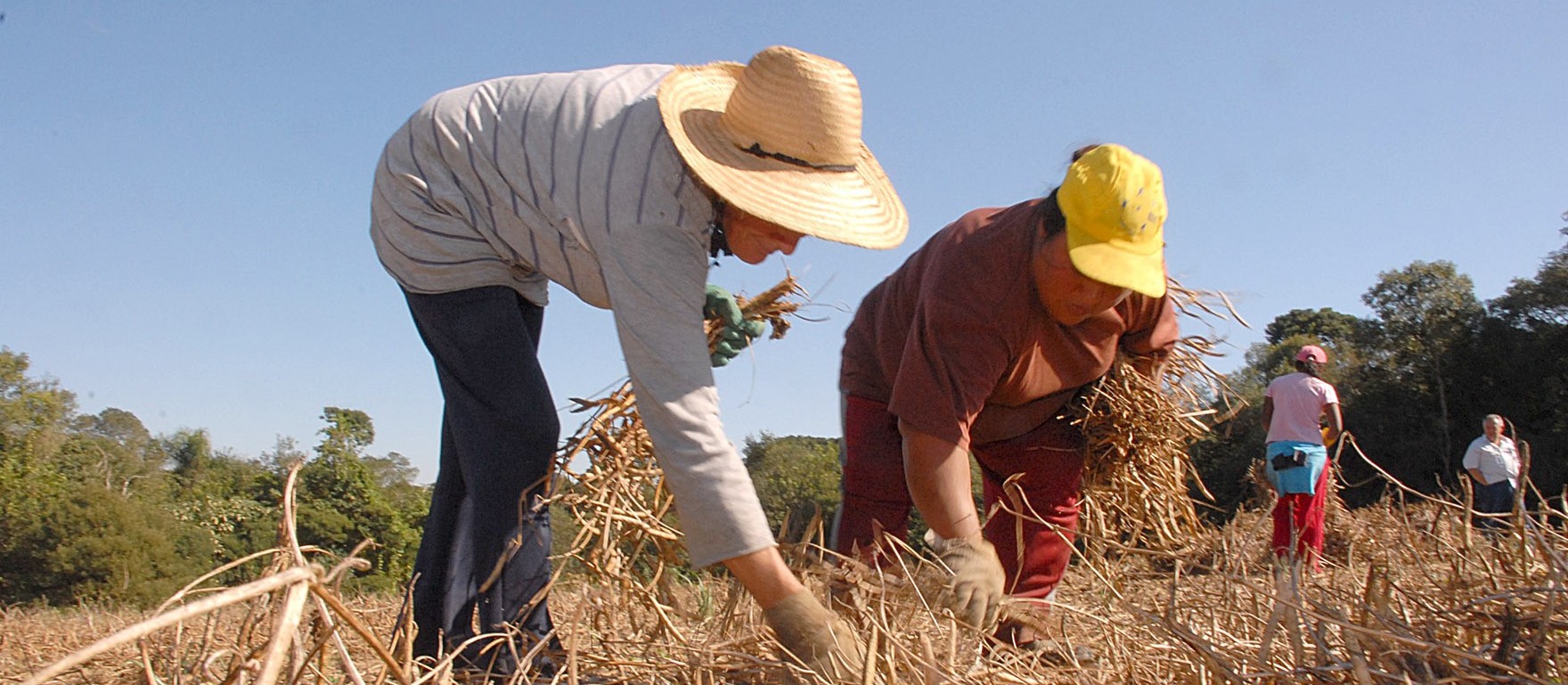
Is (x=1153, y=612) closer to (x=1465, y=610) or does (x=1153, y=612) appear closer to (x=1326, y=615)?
(x=1326, y=615)

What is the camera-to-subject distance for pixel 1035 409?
8.95 ft

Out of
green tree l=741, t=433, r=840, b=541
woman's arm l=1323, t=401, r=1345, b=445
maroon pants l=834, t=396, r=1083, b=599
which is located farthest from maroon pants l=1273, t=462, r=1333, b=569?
green tree l=741, t=433, r=840, b=541

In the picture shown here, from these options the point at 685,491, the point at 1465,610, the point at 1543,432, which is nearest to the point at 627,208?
the point at 685,491

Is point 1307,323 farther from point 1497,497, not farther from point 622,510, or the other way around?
point 622,510

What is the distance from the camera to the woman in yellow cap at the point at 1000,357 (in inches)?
81.4

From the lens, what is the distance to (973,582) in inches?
78.7

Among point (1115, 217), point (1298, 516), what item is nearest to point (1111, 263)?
point (1115, 217)

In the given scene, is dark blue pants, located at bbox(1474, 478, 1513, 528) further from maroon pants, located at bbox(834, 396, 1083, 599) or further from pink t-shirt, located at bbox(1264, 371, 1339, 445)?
maroon pants, located at bbox(834, 396, 1083, 599)

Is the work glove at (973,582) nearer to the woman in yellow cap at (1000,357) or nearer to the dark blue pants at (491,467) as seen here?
the woman in yellow cap at (1000,357)

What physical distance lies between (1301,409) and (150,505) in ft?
66.7

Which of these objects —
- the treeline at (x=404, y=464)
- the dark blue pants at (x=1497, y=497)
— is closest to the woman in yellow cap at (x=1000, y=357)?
the dark blue pants at (x=1497, y=497)

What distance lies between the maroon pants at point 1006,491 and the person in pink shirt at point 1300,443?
10.2ft

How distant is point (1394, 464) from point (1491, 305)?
16.5 feet

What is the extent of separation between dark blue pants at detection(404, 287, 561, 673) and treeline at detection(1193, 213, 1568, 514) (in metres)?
18.4
